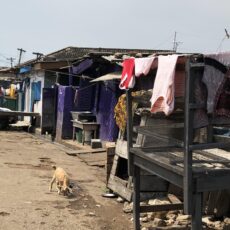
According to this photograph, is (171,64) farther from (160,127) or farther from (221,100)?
(160,127)

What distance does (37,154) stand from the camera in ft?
52.9

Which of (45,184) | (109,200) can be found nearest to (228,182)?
(109,200)

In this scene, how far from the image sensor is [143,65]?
5770mm

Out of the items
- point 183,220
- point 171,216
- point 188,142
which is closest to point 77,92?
point 171,216

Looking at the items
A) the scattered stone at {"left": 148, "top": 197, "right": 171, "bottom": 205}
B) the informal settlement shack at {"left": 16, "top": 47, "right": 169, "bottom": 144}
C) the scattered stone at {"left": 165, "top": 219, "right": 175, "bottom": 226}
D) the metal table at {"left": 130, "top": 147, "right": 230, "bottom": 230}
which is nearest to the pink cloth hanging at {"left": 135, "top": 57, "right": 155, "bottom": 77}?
the metal table at {"left": 130, "top": 147, "right": 230, "bottom": 230}

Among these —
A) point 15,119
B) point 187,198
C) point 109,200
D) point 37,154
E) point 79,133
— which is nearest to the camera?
point 187,198

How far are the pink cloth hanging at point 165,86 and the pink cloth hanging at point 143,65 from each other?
31 centimetres

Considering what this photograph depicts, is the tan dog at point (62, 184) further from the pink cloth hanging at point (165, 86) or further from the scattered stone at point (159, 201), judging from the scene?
the pink cloth hanging at point (165, 86)

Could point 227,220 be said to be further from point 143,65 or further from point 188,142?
point 188,142

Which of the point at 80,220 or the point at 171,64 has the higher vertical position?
the point at 171,64

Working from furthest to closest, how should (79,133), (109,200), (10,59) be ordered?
(10,59) < (79,133) < (109,200)

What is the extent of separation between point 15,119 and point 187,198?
23765mm

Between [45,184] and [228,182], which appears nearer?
[228,182]

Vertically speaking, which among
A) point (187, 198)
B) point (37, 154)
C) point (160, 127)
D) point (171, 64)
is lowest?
point (37, 154)
